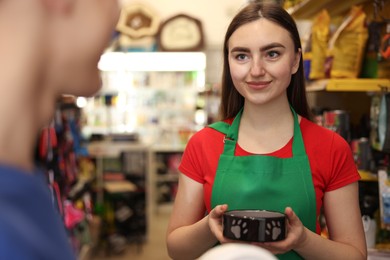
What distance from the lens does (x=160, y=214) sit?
29.2 ft

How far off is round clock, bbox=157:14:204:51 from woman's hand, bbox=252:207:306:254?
7.83 metres

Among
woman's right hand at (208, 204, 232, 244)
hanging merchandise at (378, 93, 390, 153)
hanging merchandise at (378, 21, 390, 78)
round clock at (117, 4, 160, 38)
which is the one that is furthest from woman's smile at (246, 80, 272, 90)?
round clock at (117, 4, 160, 38)

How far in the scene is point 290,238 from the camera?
1261 mm

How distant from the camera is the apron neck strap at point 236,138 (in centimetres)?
157

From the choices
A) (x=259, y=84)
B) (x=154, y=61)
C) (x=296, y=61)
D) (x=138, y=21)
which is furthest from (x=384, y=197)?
(x=154, y=61)

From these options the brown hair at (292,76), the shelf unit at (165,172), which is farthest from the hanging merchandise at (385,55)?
the shelf unit at (165,172)

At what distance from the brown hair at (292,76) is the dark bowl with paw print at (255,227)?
1.85 ft

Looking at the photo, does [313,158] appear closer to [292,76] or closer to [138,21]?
[292,76]

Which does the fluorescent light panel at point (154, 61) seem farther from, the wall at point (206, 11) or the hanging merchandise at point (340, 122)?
the hanging merchandise at point (340, 122)

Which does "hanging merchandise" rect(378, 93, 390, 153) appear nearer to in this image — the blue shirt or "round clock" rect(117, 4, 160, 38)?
the blue shirt

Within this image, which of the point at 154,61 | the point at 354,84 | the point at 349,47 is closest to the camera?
the point at 354,84

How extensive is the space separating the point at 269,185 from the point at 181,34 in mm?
7843

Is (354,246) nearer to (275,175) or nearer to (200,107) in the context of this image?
(275,175)

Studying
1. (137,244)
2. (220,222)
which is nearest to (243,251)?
(220,222)
